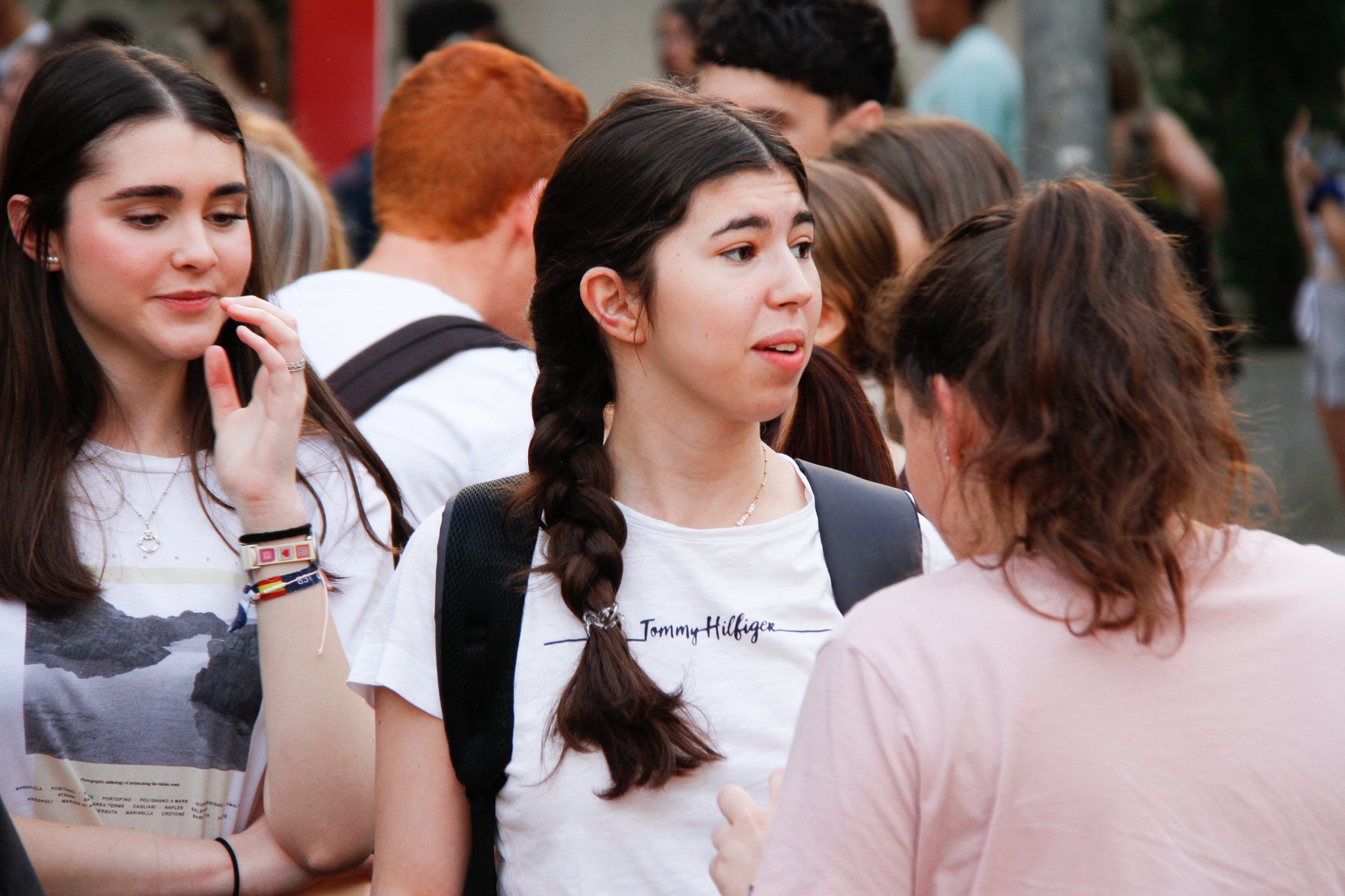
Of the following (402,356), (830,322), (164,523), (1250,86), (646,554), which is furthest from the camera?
(1250,86)

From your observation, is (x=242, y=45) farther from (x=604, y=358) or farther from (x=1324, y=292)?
(x=1324, y=292)

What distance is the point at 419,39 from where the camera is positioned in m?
6.71

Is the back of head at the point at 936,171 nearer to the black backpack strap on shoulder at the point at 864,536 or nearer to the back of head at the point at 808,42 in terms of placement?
the back of head at the point at 808,42

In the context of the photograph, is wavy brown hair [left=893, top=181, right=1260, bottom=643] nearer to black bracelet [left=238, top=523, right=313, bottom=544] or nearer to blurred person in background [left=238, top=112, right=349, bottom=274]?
black bracelet [left=238, top=523, right=313, bottom=544]

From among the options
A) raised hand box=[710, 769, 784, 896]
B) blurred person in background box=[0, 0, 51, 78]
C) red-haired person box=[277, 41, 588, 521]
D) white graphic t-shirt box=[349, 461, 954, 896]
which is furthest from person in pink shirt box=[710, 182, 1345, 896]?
blurred person in background box=[0, 0, 51, 78]

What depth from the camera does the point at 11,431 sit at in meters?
2.56

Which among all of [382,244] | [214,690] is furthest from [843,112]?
[214,690]

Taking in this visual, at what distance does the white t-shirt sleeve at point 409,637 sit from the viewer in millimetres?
2080

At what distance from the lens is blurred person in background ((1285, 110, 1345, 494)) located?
22.3ft

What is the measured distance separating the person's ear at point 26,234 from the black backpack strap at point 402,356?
76 centimetres

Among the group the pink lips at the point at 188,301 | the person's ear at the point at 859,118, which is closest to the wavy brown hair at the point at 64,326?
the pink lips at the point at 188,301

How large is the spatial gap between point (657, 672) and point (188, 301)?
119 cm

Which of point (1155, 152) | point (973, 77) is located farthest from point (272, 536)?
point (1155, 152)

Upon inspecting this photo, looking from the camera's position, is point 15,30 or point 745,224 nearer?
point 745,224
